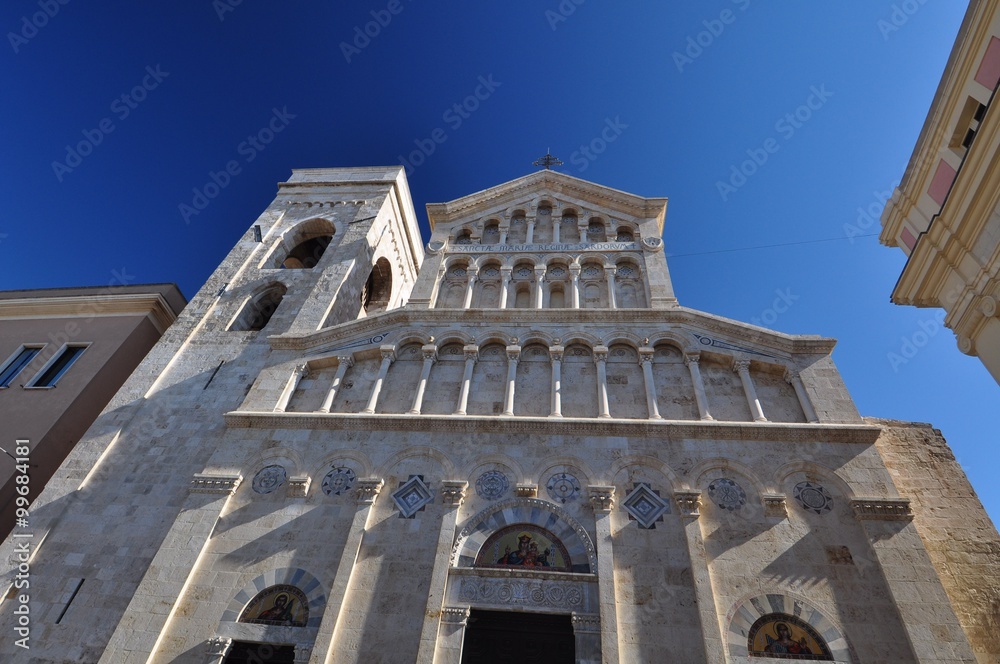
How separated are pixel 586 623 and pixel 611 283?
10107 millimetres

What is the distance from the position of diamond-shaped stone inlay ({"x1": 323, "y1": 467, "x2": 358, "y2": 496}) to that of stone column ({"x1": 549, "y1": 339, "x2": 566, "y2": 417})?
4.88 metres

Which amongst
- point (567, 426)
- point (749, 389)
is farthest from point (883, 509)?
point (567, 426)

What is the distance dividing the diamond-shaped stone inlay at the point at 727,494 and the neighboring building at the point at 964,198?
192 inches

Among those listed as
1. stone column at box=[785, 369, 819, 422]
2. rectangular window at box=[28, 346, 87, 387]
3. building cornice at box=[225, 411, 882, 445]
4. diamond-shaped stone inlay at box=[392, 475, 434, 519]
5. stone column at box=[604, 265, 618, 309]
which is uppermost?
stone column at box=[604, 265, 618, 309]

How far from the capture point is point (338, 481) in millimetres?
11664

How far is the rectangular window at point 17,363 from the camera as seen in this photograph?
16.6 metres

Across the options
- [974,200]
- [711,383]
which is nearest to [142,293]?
[711,383]

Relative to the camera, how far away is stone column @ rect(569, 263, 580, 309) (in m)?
16.0

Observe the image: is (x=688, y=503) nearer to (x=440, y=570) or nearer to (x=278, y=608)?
(x=440, y=570)

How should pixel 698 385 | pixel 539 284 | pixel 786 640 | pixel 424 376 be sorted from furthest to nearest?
pixel 539 284 → pixel 424 376 → pixel 698 385 → pixel 786 640

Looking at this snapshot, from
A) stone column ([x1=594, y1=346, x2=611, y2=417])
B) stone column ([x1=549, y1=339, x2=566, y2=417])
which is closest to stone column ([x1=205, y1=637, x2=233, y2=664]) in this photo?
stone column ([x1=549, y1=339, x2=566, y2=417])

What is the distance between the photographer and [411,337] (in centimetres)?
1493

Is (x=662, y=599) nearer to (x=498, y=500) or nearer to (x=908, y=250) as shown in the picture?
(x=498, y=500)

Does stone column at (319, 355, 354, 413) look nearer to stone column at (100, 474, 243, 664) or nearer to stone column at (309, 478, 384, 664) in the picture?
stone column at (100, 474, 243, 664)
